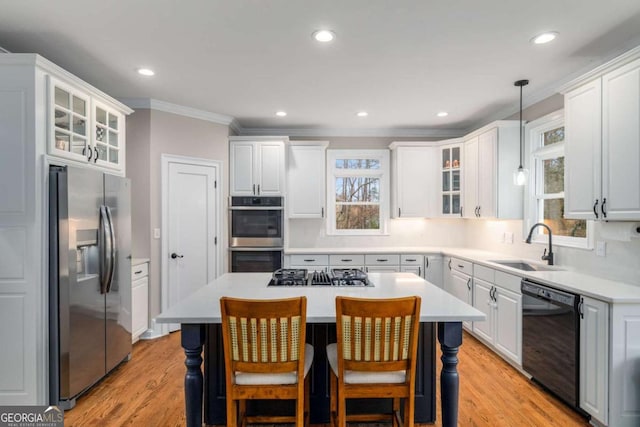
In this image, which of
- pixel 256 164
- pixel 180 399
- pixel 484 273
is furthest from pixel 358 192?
pixel 180 399

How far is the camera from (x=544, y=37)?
2436 millimetres

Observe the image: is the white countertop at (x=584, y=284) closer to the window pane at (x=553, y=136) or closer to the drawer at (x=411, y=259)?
the drawer at (x=411, y=259)

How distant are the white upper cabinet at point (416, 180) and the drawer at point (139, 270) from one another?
3.29 m

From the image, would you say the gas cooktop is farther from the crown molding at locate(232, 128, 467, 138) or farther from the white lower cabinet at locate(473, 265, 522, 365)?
the crown molding at locate(232, 128, 467, 138)

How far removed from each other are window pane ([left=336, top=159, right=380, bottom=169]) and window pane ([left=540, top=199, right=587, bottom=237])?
2.28m

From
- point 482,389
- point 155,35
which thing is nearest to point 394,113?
point 155,35

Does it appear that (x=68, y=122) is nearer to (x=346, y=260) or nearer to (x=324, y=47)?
(x=324, y=47)

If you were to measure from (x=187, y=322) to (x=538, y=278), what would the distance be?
100 inches

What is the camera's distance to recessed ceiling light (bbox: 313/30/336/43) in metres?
2.39

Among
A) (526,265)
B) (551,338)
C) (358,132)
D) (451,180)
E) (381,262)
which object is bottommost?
(551,338)

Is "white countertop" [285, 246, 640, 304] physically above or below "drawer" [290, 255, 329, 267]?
above

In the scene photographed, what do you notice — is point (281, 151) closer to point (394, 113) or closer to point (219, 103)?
point (219, 103)

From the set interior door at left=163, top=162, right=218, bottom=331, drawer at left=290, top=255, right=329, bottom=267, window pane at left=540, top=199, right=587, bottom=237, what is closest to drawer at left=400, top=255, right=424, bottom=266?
drawer at left=290, top=255, right=329, bottom=267

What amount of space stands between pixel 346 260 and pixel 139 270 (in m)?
2.46
